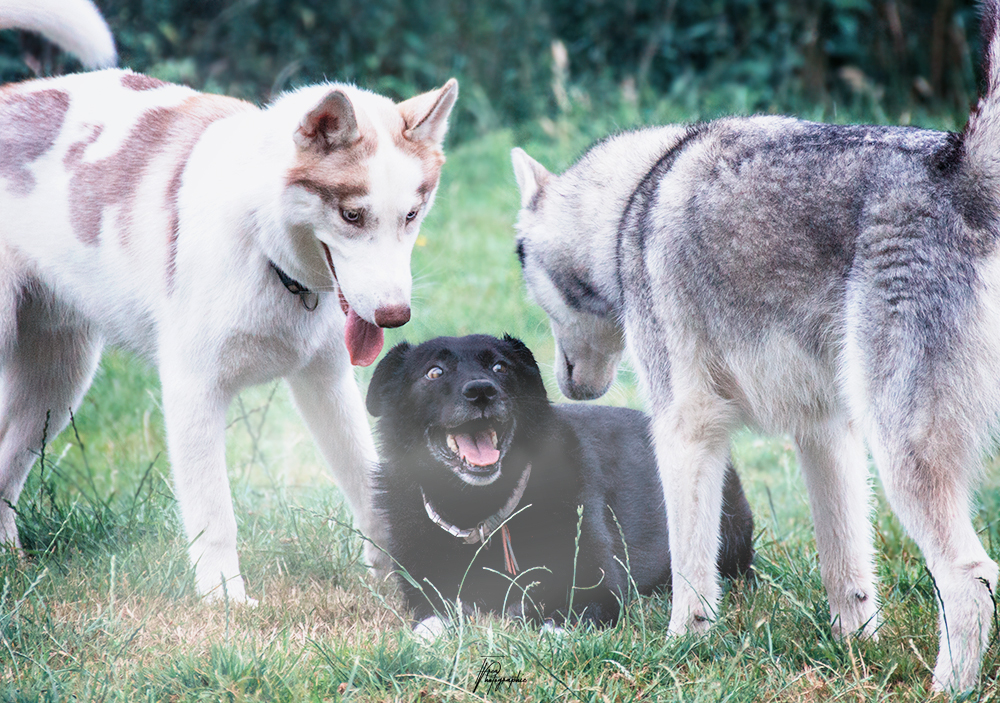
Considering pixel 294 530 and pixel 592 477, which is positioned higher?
pixel 592 477

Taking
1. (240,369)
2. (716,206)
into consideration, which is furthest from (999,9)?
(240,369)

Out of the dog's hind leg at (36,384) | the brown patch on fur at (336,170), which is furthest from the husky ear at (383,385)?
the dog's hind leg at (36,384)

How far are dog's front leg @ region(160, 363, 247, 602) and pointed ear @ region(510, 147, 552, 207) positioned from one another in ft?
4.74

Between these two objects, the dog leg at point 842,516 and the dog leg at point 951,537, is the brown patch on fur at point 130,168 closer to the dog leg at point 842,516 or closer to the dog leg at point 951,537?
the dog leg at point 842,516

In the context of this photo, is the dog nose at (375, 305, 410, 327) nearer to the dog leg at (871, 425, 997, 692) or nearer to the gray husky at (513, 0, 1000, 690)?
the gray husky at (513, 0, 1000, 690)

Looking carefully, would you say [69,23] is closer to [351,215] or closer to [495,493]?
[351,215]

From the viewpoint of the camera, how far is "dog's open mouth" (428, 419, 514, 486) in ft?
9.77

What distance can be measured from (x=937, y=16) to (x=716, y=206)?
27.3 feet

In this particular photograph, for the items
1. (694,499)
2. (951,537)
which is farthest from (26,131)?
(951,537)

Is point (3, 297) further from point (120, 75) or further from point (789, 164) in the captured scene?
point (789, 164)

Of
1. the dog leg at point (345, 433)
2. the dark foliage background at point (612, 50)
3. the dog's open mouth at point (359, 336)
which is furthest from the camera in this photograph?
the dark foliage background at point (612, 50)

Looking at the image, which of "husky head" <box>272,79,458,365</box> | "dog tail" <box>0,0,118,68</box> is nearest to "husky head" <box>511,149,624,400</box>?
"husky head" <box>272,79,458,365</box>

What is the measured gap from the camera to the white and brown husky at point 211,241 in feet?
8.86

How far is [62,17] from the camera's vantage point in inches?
134
